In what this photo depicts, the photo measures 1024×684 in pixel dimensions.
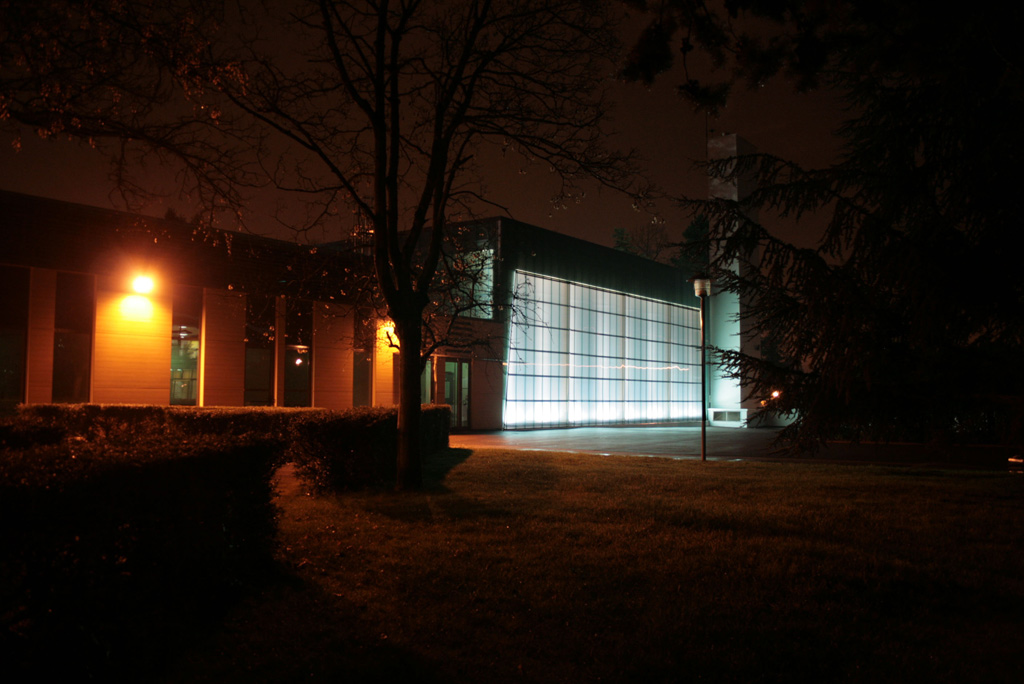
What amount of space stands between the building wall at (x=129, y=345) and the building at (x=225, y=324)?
0.03 metres

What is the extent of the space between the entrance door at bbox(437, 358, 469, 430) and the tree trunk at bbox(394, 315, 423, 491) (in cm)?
1782

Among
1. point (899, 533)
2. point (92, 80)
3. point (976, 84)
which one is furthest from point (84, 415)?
point (976, 84)

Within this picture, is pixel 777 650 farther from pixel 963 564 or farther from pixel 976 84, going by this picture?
pixel 976 84

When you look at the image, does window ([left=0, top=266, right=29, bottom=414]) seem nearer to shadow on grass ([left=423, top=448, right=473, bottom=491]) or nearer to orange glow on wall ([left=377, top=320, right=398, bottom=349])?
orange glow on wall ([left=377, top=320, right=398, bottom=349])

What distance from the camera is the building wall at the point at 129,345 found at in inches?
714

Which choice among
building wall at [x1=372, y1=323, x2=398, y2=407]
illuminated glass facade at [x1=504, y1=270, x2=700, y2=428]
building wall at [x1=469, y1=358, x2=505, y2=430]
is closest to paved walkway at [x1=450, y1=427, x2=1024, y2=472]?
building wall at [x1=469, y1=358, x2=505, y2=430]

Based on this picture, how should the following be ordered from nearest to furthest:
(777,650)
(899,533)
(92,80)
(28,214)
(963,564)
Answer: (777,650) → (963,564) → (92,80) → (899,533) → (28,214)

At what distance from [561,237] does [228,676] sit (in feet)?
104

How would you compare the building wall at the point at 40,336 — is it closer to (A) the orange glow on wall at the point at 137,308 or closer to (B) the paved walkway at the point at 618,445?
(A) the orange glow on wall at the point at 137,308

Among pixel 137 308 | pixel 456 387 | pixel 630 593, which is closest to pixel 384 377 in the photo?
pixel 456 387

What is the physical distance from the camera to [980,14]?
191 inches

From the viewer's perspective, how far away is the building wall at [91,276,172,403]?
18125mm

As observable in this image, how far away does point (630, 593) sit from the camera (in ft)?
19.3

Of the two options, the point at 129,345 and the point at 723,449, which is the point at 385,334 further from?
the point at 723,449
